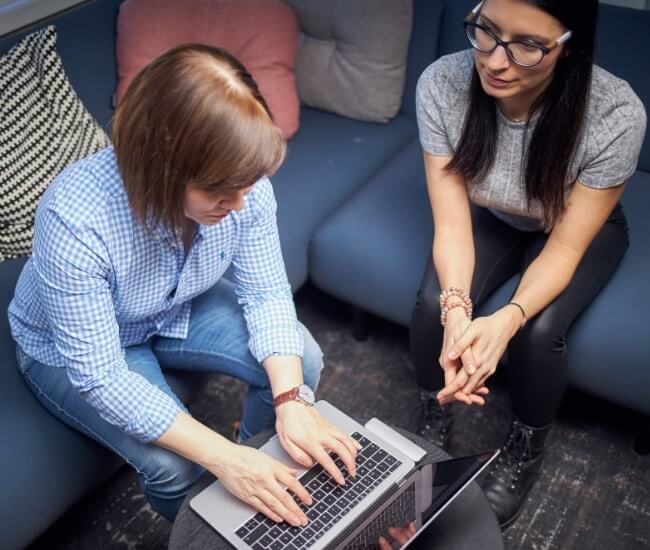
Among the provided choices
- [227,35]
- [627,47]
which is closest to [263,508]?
[227,35]

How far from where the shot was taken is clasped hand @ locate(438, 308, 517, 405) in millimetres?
1381

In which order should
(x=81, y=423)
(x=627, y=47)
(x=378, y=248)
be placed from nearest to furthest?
(x=81, y=423) < (x=378, y=248) < (x=627, y=47)

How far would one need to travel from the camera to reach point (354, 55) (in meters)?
2.11

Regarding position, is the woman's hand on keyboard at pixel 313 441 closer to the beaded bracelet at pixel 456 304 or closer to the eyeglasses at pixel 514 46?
the beaded bracelet at pixel 456 304

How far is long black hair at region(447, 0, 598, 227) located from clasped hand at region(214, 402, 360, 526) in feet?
2.06

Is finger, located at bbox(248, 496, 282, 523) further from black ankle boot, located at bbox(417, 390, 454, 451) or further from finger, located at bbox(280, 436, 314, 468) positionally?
black ankle boot, located at bbox(417, 390, 454, 451)

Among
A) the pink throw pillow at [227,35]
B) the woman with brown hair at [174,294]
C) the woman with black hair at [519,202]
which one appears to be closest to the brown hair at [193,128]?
the woman with brown hair at [174,294]

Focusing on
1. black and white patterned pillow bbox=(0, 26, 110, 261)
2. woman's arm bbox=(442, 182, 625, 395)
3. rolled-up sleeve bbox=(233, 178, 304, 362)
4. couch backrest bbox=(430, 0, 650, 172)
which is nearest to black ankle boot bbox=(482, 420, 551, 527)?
woman's arm bbox=(442, 182, 625, 395)

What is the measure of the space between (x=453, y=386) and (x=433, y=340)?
17 centimetres

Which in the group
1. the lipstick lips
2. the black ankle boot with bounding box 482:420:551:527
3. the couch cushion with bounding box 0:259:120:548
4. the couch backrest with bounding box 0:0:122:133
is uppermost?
the lipstick lips

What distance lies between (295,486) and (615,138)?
85 cm

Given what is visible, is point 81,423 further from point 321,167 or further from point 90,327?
point 321,167

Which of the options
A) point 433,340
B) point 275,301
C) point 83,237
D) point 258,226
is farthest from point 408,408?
point 83,237

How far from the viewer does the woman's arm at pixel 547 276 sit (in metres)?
1.39
